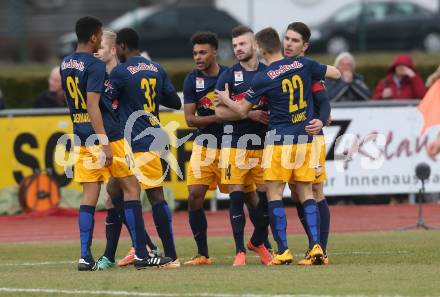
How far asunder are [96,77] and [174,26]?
1868 centimetres

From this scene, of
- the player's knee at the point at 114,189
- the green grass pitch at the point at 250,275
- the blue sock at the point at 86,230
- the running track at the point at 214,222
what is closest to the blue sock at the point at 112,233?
the player's knee at the point at 114,189

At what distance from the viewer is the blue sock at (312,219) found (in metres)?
11.6

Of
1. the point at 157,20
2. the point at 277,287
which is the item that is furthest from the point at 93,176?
the point at 157,20

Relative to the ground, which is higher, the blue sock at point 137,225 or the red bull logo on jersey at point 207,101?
the red bull logo on jersey at point 207,101

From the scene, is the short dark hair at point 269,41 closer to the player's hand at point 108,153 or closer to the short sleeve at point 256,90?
the short sleeve at point 256,90

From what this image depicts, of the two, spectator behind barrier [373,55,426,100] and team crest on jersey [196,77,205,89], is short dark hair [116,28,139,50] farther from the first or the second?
spectator behind barrier [373,55,426,100]

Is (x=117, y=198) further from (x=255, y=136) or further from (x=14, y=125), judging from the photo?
(x=14, y=125)

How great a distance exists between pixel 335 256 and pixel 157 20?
17.6 m

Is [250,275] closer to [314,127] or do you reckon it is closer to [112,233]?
[314,127]

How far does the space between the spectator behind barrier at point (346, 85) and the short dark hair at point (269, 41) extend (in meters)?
7.48

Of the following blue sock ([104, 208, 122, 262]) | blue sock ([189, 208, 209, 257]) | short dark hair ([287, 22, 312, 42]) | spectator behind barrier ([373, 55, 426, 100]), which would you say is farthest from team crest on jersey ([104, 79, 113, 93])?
spectator behind barrier ([373, 55, 426, 100])

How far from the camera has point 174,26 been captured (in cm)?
2980

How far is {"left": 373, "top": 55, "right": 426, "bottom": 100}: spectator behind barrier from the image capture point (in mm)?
19328

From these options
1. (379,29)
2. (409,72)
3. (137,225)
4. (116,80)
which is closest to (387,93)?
(409,72)
